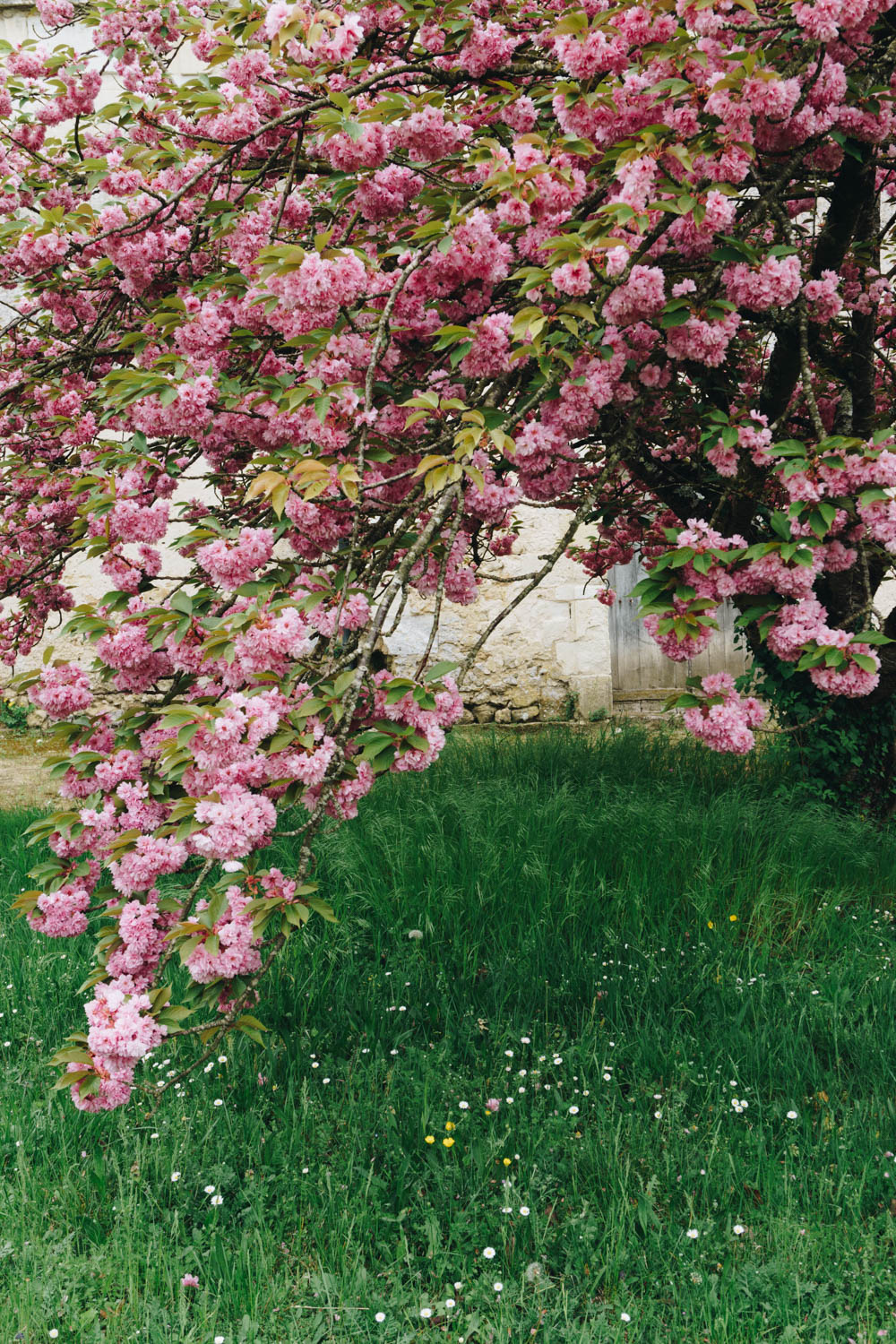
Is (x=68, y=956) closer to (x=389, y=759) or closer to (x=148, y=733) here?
(x=148, y=733)

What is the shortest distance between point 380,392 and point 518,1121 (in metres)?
1.84

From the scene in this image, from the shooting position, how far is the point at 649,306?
6.81 ft

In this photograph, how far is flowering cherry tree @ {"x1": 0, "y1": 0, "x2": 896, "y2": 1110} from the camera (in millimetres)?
1737

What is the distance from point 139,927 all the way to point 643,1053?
4.76 feet

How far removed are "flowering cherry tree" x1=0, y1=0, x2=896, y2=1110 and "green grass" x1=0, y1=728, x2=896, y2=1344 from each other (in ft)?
1.17

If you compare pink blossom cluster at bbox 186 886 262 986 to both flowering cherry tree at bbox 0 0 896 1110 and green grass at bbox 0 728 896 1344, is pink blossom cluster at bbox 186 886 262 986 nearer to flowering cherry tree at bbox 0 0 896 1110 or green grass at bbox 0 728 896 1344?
flowering cherry tree at bbox 0 0 896 1110

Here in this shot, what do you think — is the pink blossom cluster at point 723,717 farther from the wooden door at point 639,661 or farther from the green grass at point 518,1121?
the wooden door at point 639,661

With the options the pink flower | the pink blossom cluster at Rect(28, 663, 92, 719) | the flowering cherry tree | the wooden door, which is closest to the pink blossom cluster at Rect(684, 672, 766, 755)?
the flowering cherry tree

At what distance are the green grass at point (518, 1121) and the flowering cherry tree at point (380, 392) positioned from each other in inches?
14.0

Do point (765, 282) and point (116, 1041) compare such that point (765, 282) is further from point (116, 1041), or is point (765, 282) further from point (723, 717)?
point (116, 1041)

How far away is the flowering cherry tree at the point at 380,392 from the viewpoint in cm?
174

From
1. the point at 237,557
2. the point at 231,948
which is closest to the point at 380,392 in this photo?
the point at 237,557

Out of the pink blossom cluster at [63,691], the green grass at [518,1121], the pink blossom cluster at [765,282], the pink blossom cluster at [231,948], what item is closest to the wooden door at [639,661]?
the green grass at [518,1121]

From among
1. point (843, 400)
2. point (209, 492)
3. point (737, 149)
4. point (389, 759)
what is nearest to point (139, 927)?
point (389, 759)
